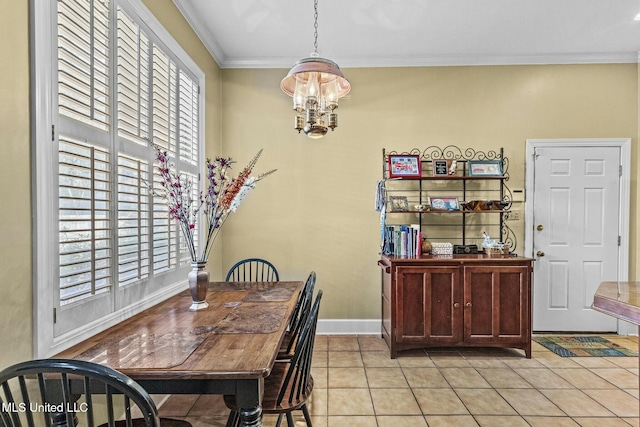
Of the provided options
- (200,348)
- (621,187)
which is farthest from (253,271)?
(621,187)

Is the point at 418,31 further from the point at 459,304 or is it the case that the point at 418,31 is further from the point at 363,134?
the point at 459,304

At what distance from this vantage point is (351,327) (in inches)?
157

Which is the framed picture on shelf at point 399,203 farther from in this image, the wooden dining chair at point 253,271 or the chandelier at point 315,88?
the chandelier at point 315,88

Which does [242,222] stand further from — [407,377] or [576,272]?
[576,272]

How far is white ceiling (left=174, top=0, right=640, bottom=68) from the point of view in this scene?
296 centimetres

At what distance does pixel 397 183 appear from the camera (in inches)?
154

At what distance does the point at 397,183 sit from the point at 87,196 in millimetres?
2896

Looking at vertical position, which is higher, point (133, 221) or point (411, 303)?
point (133, 221)

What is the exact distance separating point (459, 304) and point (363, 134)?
1949mm

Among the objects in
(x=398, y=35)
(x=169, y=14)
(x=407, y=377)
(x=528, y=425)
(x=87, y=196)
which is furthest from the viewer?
(x=398, y=35)

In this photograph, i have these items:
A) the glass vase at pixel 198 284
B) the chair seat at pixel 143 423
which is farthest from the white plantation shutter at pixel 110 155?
the chair seat at pixel 143 423

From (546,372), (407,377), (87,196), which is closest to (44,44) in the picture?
(87,196)

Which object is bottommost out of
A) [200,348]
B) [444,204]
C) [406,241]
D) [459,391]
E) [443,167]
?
[459,391]

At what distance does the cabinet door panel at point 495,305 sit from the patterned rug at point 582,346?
0.52m
